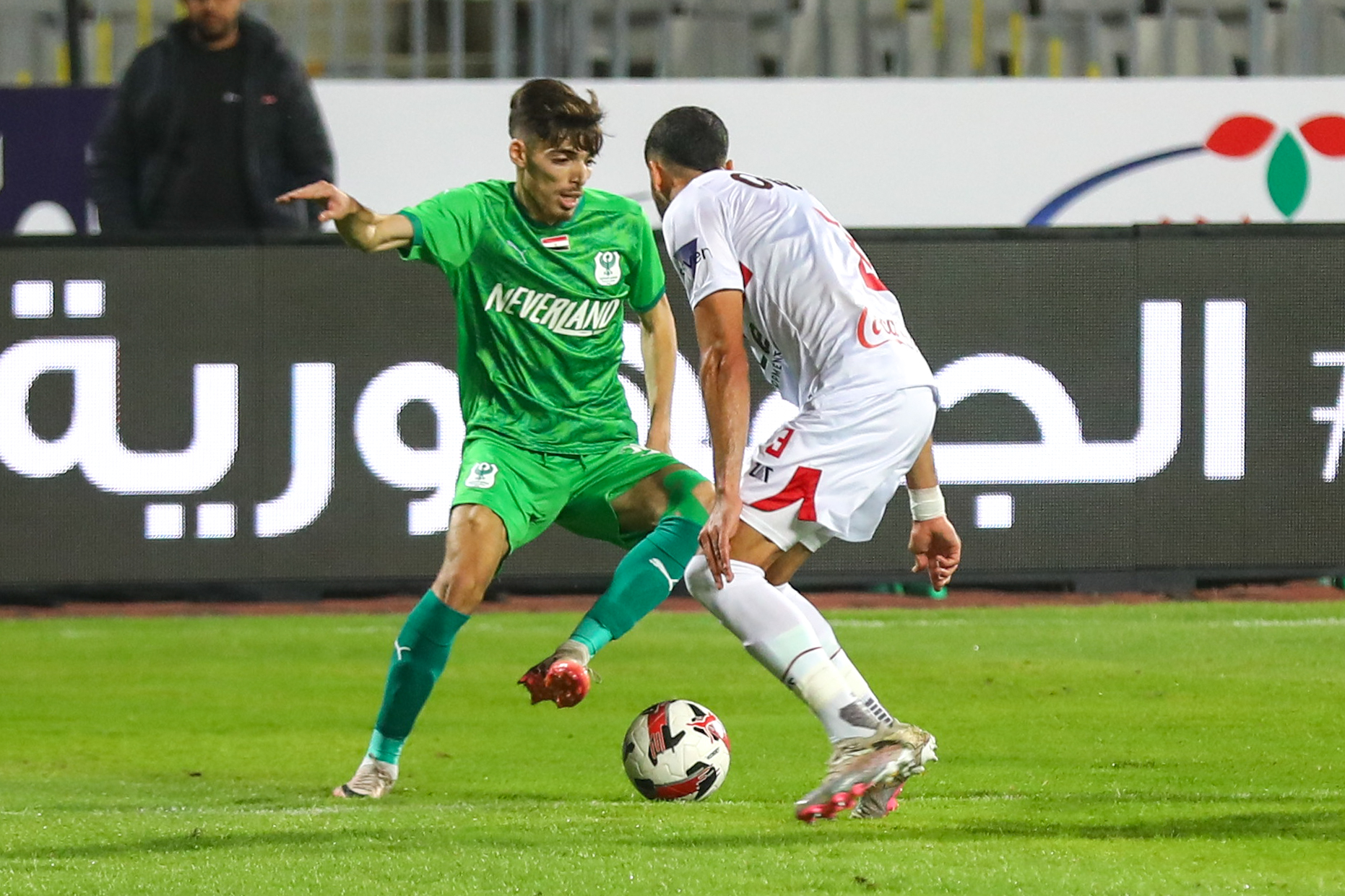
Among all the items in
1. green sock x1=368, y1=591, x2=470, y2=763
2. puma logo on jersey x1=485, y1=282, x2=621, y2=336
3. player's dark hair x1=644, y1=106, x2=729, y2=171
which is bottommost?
green sock x1=368, y1=591, x2=470, y2=763

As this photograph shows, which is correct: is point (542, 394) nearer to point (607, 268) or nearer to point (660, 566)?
point (607, 268)

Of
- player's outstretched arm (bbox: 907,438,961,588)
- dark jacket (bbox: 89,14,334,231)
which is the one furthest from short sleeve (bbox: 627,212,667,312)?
dark jacket (bbox: 89,14,334,231)

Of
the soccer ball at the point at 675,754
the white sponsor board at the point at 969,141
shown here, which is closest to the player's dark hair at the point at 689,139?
the soccer ball at the point at 675,754

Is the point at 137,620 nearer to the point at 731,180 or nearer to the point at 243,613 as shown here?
the point at 243,613

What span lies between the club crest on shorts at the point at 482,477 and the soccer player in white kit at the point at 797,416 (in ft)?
3.07

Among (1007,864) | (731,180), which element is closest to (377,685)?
(731,180)

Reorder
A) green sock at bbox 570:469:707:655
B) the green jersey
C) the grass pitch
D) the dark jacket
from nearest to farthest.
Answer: the grass pitch < green sock at bbox 570:469:707:655 < the green jersey < the dark jacket

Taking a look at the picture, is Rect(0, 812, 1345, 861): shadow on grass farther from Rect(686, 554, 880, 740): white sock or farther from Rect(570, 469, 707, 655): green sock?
Rect(570, 469, 707, 655): green sock

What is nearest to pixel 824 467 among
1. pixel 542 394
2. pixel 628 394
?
pixel 542 394

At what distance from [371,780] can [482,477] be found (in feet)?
2.79

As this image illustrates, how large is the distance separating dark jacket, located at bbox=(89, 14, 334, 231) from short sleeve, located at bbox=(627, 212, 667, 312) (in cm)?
482

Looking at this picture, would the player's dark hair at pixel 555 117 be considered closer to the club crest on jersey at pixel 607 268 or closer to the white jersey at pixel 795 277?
the club crest on jersey at pixel 607 268

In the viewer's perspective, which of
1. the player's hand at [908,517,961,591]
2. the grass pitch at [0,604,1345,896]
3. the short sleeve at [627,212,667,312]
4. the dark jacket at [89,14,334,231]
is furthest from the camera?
the dark jacket at [89,14,334,231]

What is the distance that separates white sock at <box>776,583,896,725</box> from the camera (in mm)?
4844
